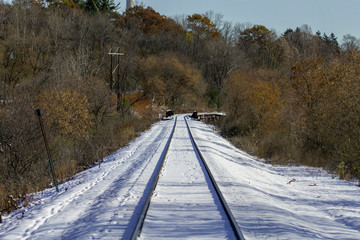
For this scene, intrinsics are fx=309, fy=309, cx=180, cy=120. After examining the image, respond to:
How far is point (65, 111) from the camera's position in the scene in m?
21.7

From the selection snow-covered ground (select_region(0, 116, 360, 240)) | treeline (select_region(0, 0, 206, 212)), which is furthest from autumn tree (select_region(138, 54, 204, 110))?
snow-covered ground (select_region(0, 116, 360, 240))

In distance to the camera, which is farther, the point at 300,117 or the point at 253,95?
the point at 253,95

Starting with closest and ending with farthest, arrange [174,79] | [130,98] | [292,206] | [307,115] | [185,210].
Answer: [185,210] → [292,206] → [307,115] → [130,98] → [174,79]

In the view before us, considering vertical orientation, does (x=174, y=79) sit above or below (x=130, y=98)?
above

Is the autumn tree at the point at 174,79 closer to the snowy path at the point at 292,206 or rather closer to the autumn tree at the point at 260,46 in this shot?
the autumn tree at the point at 260,46

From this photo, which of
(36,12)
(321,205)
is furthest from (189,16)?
(321,205)

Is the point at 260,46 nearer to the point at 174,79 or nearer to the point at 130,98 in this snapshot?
the point at 174,79

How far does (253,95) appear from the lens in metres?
25.4

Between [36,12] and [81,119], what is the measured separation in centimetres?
4278

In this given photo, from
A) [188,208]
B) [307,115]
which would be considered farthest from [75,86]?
[188,208]

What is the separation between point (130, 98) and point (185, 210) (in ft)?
163

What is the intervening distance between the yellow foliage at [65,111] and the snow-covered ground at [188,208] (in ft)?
37.4

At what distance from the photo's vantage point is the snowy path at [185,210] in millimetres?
5543

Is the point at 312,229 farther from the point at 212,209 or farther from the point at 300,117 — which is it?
the point at 300,117
